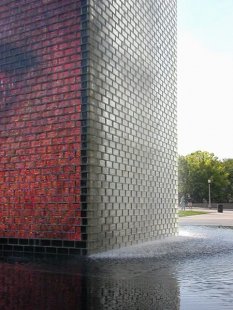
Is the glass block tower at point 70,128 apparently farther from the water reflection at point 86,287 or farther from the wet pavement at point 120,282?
the water reflection at point 86,287

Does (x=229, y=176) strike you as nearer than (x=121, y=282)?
No

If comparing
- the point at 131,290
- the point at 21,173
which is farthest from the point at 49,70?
the point at 131,290

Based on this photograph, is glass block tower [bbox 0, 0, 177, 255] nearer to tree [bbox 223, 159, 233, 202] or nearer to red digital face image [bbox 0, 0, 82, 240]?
red digital face image [bbox 0, 0, 82, 240]

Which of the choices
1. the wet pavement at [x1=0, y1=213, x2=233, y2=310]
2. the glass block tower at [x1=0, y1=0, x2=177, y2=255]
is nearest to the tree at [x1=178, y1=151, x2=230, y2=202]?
the glass block tower at [x1=0, y1=0, x2=177, y2=255]

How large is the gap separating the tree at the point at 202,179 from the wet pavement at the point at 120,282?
247 feet

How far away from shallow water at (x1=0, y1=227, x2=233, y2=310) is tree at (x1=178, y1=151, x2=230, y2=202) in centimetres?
7525

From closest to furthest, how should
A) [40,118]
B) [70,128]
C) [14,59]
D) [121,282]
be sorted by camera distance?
1. [121,282]
2. [70,128]
3. [40,118]
4. [14,59]

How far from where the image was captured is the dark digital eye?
9.76 meters

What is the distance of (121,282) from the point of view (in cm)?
543

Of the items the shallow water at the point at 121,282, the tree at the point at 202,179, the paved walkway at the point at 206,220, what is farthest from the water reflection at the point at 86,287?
the tree at the point at 202,179

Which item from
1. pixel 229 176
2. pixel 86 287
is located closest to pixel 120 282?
pixel 86 287

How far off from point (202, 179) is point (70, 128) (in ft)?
249

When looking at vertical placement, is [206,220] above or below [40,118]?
below

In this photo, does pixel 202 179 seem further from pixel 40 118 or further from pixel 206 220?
pixel 40 118
